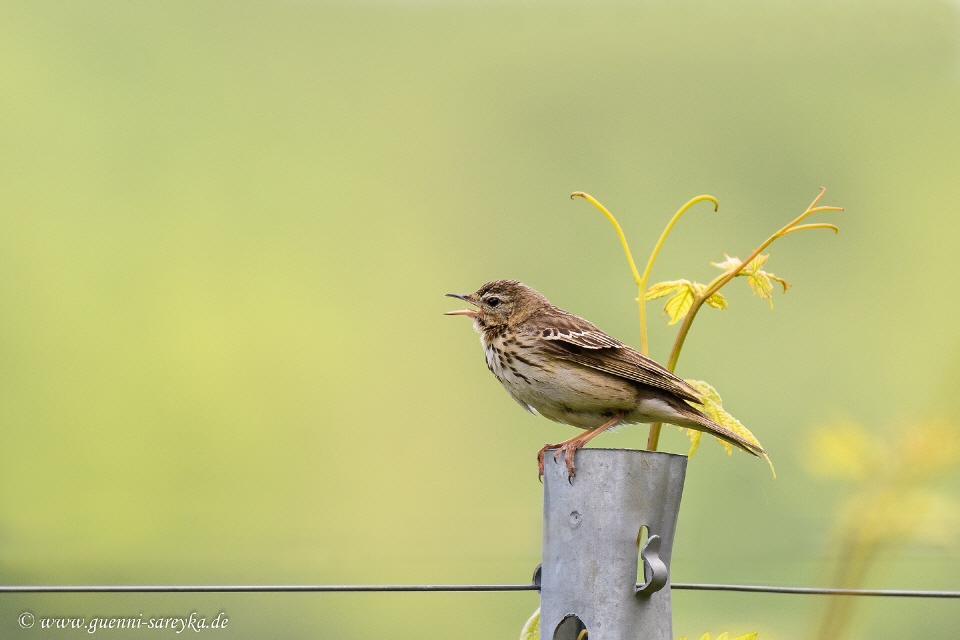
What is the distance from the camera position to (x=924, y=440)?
2.21m

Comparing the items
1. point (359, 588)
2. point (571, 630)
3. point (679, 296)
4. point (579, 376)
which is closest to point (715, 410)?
point (679, 296)

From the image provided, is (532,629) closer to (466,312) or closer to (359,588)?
(359,588)

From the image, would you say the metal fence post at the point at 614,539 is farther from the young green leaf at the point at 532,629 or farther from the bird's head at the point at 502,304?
the bird's head at the point at 502,304

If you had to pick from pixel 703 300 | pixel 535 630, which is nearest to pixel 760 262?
pixel 703 300

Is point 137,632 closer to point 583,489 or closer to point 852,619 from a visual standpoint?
point 583,489

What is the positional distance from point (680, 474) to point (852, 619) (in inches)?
25.1

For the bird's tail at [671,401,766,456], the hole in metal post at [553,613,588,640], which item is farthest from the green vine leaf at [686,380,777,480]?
the hole in metal post at [553,613,588,640]

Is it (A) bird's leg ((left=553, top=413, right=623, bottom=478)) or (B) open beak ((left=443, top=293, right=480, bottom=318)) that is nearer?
(A) bird's leg ((left=553, top=413, right=623, bottom=478))

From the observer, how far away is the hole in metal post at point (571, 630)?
250cm

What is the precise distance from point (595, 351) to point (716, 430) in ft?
2.08

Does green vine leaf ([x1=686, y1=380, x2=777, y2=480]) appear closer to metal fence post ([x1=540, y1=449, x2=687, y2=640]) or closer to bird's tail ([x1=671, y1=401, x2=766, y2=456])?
bird's tail ([x1=671, y1=401, x2=766, y2=456])

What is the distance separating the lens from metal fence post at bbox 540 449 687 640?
7.72 feet

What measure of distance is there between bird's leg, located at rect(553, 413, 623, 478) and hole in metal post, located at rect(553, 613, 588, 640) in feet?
1.36

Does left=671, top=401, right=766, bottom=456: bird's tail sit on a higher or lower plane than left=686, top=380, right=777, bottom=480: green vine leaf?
lower
